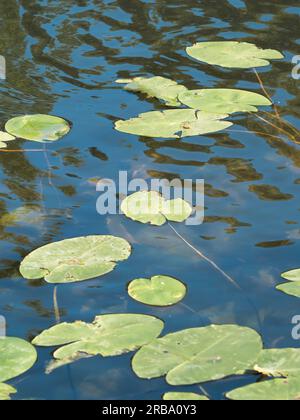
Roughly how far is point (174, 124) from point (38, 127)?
1.82ft

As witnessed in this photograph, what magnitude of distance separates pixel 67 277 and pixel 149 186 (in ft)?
2.09

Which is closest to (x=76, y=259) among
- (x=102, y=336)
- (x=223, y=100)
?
(x=102, y=336)

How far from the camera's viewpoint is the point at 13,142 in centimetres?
342

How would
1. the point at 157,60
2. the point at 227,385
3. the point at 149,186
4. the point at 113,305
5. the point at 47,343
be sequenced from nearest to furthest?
1. the point at 227,385
2. the point at 47,343
3. the point at 113,305
4. the point at 149,186
5. the point at 157,60

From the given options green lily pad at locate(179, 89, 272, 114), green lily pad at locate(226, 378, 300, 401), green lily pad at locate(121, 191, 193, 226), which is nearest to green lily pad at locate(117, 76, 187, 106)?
green lily pad at locate(179, 89, 272, 114)

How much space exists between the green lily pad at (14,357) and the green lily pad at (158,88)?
64.4 inches

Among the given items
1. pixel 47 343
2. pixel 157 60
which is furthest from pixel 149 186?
pixel 157 60

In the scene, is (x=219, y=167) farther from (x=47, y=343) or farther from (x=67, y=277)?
(x=47, y=343)

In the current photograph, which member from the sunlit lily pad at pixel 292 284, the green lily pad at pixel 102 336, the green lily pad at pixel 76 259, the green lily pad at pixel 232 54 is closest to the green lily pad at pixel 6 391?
the green lily pad at pixel 102 336

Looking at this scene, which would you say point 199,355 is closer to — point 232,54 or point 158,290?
A: point 158,290

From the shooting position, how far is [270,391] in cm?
211

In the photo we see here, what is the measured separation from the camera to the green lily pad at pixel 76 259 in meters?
2.62

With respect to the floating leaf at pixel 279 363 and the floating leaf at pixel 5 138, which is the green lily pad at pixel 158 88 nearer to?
the floating leaf at pixel 5 138

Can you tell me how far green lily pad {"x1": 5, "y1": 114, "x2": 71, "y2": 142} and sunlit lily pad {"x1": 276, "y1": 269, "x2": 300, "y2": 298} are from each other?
124 cm
